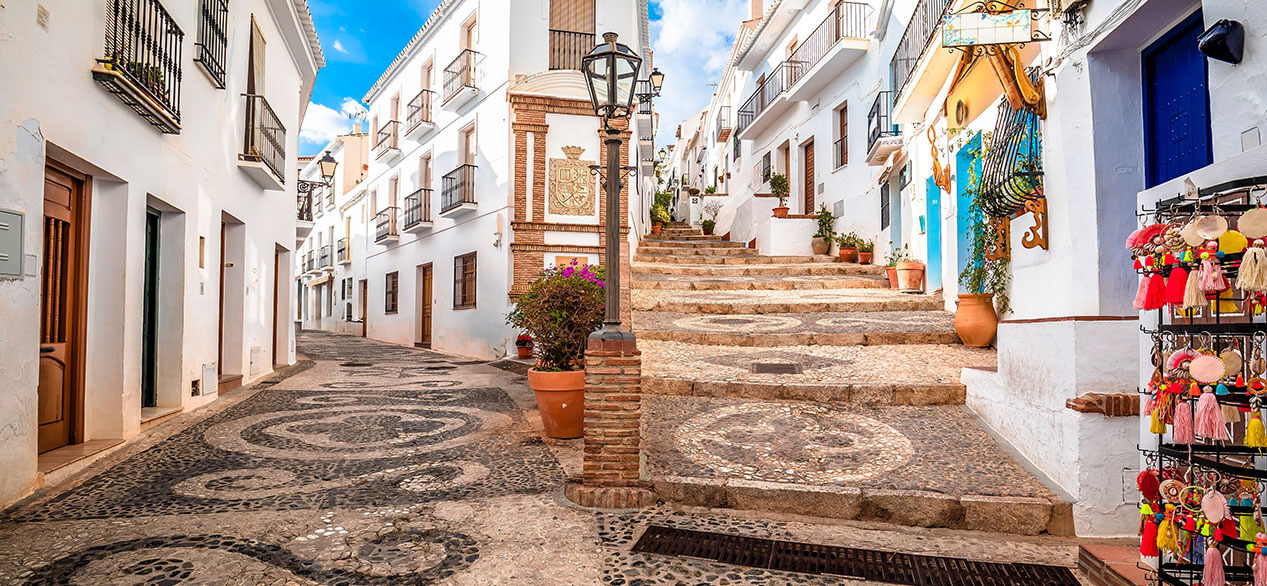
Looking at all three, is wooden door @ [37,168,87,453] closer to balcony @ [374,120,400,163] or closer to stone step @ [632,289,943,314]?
stone step @ [632,289,943,314]

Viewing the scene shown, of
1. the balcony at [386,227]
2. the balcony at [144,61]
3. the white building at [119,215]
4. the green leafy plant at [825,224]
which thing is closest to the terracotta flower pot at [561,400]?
the white building at [119,215]

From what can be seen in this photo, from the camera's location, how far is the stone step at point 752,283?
38.6 feet

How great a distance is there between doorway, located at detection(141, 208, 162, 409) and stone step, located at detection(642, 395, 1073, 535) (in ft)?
17.5

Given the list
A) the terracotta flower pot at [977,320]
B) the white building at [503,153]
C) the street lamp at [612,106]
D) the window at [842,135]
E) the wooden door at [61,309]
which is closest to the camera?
the street lamp at [612,106]

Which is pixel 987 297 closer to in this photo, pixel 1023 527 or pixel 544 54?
pixel 1023 527

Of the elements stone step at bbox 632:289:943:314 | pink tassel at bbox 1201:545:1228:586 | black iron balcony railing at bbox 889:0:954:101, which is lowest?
pink tassel at bbox 1201:545:1228:586

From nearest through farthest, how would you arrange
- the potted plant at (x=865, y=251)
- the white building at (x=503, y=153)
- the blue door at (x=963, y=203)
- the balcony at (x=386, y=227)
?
the blue door at (x=963, y=203) → the potted plant at (x=865, y=251) → the white building at (x=503, y=153) → the balcony at (x=386, y=227)

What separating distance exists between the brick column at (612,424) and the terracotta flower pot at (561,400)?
1.48m

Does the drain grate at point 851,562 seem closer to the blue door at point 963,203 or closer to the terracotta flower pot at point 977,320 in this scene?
the terracotta flower pot at point 977,320

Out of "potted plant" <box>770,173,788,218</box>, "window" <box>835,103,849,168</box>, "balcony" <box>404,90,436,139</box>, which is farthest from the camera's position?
"balcony" <box>404,90,436,139</box>

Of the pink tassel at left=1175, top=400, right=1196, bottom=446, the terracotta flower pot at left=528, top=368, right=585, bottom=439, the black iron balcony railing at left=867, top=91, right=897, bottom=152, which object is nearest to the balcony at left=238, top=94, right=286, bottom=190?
the terracotta flower pot at left=528, top=368, right=585, bottom=439

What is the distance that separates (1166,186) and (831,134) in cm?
1437

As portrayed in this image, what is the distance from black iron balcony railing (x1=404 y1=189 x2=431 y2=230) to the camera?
17609 millimetres

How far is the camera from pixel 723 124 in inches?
1080
